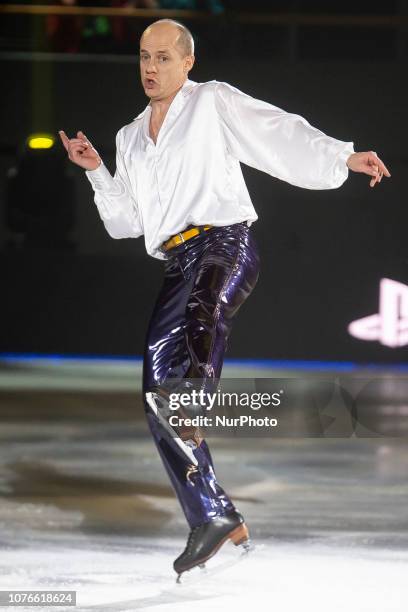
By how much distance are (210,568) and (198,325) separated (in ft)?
2.75

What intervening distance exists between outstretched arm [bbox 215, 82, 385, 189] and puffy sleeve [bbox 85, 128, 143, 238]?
45 cm

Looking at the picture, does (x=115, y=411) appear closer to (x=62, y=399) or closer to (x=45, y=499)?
(x=62, y=399)

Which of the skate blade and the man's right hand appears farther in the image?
the man's right hand

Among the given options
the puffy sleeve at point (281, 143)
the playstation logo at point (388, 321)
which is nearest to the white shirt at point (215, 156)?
the puffy sleeve at point (281, 143)

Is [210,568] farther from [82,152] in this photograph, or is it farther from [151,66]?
[151,66]

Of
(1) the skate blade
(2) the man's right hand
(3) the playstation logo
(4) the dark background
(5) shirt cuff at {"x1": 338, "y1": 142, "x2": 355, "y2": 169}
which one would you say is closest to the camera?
(5) shirt cuff at {"x1": 338, "y1": 142, "x2": 355, "y2": 169}

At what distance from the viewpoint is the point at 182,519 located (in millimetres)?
4734

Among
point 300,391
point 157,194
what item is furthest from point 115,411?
point 157,194

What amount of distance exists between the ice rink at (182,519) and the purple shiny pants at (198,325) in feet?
1.02

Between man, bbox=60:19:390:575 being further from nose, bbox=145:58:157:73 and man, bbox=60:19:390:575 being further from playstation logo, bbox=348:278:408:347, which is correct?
playstation logo, bbox=348:278:408:347

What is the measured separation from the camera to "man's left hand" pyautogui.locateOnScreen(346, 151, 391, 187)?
349 centimetres

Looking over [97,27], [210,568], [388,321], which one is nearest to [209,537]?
[210,568]

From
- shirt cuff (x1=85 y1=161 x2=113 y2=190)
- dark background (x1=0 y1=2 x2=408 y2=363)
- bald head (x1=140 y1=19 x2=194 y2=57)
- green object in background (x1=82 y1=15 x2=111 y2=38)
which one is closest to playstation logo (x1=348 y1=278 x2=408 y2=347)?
Result: dark background (x1=0 y1=2 x2=408 y2=363)

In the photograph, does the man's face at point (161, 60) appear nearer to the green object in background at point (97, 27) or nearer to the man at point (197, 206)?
the man at point (197, 206)
